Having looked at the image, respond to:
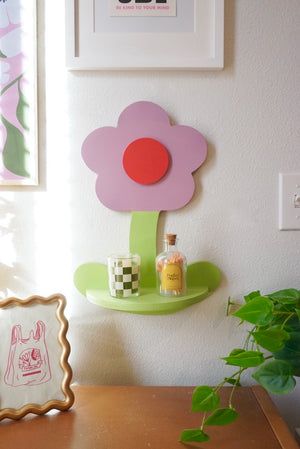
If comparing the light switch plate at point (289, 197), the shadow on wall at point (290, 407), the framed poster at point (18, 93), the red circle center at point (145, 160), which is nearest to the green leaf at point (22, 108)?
the framed poster at point (18, 93)

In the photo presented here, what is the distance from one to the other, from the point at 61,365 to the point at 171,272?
0.28 metres

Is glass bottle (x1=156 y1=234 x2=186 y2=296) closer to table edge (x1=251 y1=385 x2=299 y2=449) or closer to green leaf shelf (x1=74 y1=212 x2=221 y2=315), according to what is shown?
green leaf shelf (x1=74 y1=212 x2=221 y2=315)

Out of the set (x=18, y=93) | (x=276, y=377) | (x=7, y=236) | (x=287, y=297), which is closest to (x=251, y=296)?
(x=287, y=297)

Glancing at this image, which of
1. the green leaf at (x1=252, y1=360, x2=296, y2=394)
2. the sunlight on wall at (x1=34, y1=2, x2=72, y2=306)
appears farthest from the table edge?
the sunlight on wall at (x1=34, y1=2, x2=72, y2=306)

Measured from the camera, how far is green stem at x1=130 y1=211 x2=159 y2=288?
875 mm

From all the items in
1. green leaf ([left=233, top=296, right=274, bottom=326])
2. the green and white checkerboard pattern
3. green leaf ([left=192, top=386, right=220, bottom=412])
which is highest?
the green and white checkerboard pattern

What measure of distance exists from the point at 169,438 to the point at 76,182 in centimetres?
53

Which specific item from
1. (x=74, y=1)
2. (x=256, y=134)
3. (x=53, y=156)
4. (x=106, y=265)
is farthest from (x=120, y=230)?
(x=74, y=1)

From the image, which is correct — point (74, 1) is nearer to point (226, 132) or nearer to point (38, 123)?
point (38, 123)

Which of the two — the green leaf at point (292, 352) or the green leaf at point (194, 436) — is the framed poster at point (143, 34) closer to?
the green leaf at point (292, 352)

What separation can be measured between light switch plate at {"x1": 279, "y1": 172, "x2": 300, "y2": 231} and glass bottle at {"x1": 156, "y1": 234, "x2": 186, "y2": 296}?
25cm

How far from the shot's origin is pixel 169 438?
2.24 feet

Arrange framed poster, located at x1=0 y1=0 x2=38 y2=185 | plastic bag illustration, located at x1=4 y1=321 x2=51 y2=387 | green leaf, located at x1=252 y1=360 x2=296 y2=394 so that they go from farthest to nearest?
framed poster, located at x1=0 y1=0 x2=38 y2=185 < plastic bag illustration, located at x1=4 y1=321 x2=51 y2=387 < green leaf, located at x1=252 y1=360 x2=296 y2=394

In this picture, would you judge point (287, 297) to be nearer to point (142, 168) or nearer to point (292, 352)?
point (292, 352)
